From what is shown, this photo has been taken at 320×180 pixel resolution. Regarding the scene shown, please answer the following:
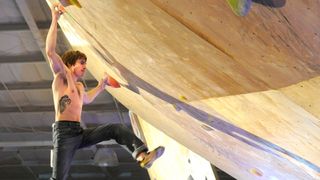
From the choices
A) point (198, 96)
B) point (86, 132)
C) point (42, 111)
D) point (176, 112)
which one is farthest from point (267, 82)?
point (42, 111)

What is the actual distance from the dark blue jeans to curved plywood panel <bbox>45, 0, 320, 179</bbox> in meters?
0.54

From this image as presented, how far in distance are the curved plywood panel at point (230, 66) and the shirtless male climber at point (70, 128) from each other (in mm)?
479

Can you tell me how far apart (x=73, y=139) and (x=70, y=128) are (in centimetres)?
8

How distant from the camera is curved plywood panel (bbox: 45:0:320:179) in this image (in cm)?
136

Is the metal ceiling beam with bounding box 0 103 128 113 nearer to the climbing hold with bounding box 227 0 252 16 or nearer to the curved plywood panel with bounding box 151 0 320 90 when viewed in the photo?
the curved plywood panel with bounding box 151 0 320 90

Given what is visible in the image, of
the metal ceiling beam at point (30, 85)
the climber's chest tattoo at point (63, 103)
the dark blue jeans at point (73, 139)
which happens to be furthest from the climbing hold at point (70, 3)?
the metal ceiling beam at point (30, 85)

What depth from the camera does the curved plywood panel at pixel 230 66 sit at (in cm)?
136

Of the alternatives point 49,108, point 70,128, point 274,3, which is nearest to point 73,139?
point 70,128

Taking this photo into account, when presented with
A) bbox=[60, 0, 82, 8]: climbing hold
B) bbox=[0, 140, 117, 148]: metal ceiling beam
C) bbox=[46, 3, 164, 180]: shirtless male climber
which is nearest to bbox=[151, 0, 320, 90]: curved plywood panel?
bbox=[60, 0, 82, 8]: climbing hold

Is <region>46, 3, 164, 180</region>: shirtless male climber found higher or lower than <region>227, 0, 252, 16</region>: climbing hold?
lower

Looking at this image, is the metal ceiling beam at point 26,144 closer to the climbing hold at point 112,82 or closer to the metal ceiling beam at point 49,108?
Answer: the metal ceiling beam at point 49,108

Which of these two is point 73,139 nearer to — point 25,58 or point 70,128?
point 70,128

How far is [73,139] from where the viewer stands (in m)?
2.90

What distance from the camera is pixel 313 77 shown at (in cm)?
141
